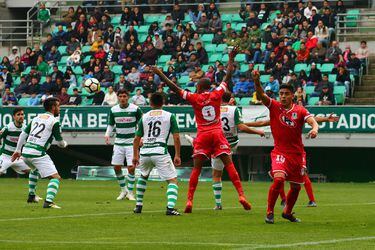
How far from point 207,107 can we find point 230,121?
69.4 inches

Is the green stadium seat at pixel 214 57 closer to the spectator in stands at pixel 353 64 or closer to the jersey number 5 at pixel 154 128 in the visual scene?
the spectator in stands at pixel 353 64

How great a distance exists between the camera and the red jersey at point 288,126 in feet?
52.1

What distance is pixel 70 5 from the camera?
48750 mm

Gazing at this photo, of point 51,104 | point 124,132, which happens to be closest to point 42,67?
point 124,132

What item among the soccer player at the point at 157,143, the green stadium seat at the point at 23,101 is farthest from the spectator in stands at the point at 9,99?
the soccer player at the point at 157,143

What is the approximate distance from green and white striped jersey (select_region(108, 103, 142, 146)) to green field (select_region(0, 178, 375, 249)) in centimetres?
133

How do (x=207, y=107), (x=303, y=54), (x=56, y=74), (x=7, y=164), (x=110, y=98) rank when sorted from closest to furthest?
(x=207, y=107), (x=7, y=164), (x=110, y=98), (x=303, y=54), (x=56, y=74)

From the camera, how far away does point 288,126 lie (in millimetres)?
15898

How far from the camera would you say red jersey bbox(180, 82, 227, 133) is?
60.2 ft

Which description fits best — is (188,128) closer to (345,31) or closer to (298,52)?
(298,52)

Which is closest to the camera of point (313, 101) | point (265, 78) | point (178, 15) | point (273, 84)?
point (313, 101)

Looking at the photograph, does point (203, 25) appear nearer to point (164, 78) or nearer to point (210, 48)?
point (210, 48)

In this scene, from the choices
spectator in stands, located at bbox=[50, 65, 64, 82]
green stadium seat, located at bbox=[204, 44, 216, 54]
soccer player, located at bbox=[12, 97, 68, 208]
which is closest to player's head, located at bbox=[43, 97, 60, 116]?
soccer player, located at bbox=[12, 97, 68, 208]

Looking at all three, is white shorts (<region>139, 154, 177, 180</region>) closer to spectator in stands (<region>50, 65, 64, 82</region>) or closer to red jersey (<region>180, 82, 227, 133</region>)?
red jersey (<region>180, 82, 227, 133</region>)
